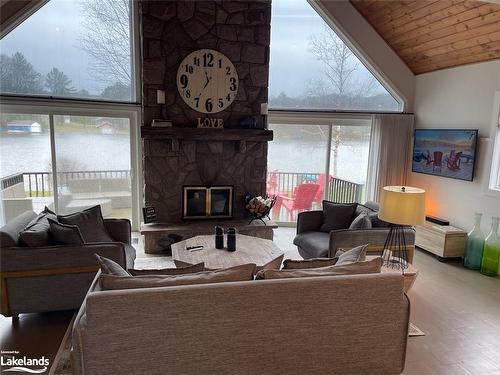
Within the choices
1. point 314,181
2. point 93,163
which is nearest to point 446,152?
point 314,181

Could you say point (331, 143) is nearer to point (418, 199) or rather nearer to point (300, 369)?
point (418, 199)

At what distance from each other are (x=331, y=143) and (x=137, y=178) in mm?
3229

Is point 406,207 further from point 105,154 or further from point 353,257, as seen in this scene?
point 105,154

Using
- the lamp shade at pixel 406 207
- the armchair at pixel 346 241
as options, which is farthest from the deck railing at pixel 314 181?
the lamp shade at pixel 406 207


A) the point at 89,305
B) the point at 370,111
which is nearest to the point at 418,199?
the point at 89,305

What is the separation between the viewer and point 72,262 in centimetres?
299

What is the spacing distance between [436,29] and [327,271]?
4.23m

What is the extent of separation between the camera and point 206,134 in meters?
4.79

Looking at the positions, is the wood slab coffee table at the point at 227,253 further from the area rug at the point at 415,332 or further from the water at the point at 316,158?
the water at the point at 316,158

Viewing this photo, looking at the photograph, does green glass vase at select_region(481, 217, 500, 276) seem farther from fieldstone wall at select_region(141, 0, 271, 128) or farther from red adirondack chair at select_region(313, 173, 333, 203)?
fieldstone wall at select_region(141, 0, 271, 128)

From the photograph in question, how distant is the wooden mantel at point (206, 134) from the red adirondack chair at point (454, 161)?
2615 millimetres

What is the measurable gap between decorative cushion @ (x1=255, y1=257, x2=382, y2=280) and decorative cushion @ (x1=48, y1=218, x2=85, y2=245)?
178cm

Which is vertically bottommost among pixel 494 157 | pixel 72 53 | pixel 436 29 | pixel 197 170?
pixel 197 170

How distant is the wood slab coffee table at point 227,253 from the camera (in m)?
3.17
